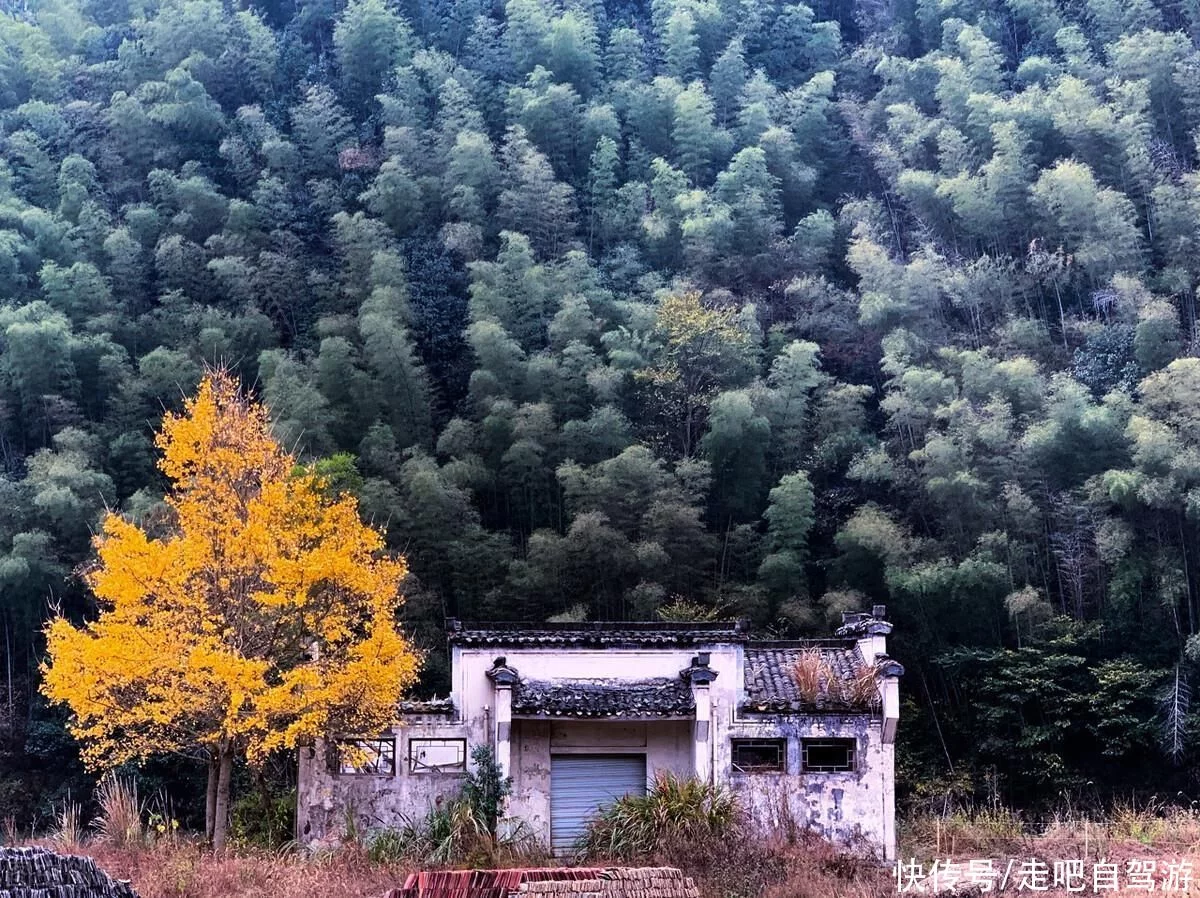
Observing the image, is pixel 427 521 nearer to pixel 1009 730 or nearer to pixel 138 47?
pixel 1009 730

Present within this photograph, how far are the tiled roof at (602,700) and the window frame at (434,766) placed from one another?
3.02 feet

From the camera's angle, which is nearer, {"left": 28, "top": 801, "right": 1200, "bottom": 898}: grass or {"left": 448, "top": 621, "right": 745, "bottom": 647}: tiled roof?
{"left": 28, "top": 801, "right": 1200, "bottom": 898}: grass

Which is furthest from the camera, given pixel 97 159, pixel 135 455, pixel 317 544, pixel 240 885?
pixel 97 159

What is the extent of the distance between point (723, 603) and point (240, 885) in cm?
1585

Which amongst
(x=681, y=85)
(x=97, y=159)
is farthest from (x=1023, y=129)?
(x=97, y=159)

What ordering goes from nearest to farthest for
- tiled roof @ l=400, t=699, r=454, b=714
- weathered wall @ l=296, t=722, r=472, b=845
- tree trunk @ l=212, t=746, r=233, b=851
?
tree trunk @ l=212, t=746, r=233, b=851 < weathered wall @ l=296, t=722, r=472, b=845 < tiled roof @ l=400, t=699, r=454, b=714

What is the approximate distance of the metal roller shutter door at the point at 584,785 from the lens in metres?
16.3

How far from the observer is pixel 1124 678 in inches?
898

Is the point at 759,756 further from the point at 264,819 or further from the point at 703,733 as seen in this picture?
the point at 264,819

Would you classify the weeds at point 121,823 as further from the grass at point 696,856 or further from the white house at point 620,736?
the white house at point 620,736

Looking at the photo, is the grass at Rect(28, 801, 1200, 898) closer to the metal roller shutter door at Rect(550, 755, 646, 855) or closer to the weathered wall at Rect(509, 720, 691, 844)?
the weathered wall at Rect(509, 720, 691, 844)

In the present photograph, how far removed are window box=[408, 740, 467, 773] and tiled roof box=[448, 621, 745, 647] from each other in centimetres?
122

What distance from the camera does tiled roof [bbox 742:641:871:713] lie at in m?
16.0

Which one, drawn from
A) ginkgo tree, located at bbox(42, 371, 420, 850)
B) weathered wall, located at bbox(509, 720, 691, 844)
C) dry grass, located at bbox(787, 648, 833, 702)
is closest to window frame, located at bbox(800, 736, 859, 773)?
dry grass, located at bbox(787, 648, 833, 702)
